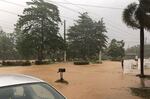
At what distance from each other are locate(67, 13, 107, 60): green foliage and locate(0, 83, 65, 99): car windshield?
56.9 m

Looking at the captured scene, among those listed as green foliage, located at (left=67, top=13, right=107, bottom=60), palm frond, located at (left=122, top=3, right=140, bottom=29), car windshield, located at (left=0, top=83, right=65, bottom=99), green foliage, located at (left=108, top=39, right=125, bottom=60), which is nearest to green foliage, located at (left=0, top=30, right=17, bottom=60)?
green foliage, located at (left=67, top=13, right=107, bottom=60)

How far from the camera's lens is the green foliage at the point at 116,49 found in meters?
79.0

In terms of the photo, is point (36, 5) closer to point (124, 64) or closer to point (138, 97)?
point (124, 64)

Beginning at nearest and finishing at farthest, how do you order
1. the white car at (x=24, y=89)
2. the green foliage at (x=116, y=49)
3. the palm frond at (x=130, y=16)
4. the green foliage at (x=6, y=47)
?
the white car at (x=24, y=89) < the palm frond at (x=130, y=16) < the green foliage at (x=6, y=47) < the green foliage at (x=116, y=49)

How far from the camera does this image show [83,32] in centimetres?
6334

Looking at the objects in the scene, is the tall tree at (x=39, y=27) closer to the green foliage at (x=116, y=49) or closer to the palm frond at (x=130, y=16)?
the palm frond at (x=130, y=16)

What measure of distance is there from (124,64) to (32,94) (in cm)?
3210

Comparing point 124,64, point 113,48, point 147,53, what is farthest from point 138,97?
point 113,48

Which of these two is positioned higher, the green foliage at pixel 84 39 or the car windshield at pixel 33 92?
the green foliage at pixel 84 39

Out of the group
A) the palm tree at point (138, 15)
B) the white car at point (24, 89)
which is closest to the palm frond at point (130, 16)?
the palm tree at point (138, 15)

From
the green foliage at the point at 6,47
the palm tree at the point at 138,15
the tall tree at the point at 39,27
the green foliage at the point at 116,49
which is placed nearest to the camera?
the palm tree at the point at 138,15

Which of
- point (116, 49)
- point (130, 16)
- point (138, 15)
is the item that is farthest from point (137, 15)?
point (116, 49)

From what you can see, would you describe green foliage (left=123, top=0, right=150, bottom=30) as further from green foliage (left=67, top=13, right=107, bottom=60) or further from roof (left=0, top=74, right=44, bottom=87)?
green foliage (left=67, top=13, right=107, bottom=60)

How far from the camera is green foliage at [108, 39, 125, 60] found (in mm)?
79000
